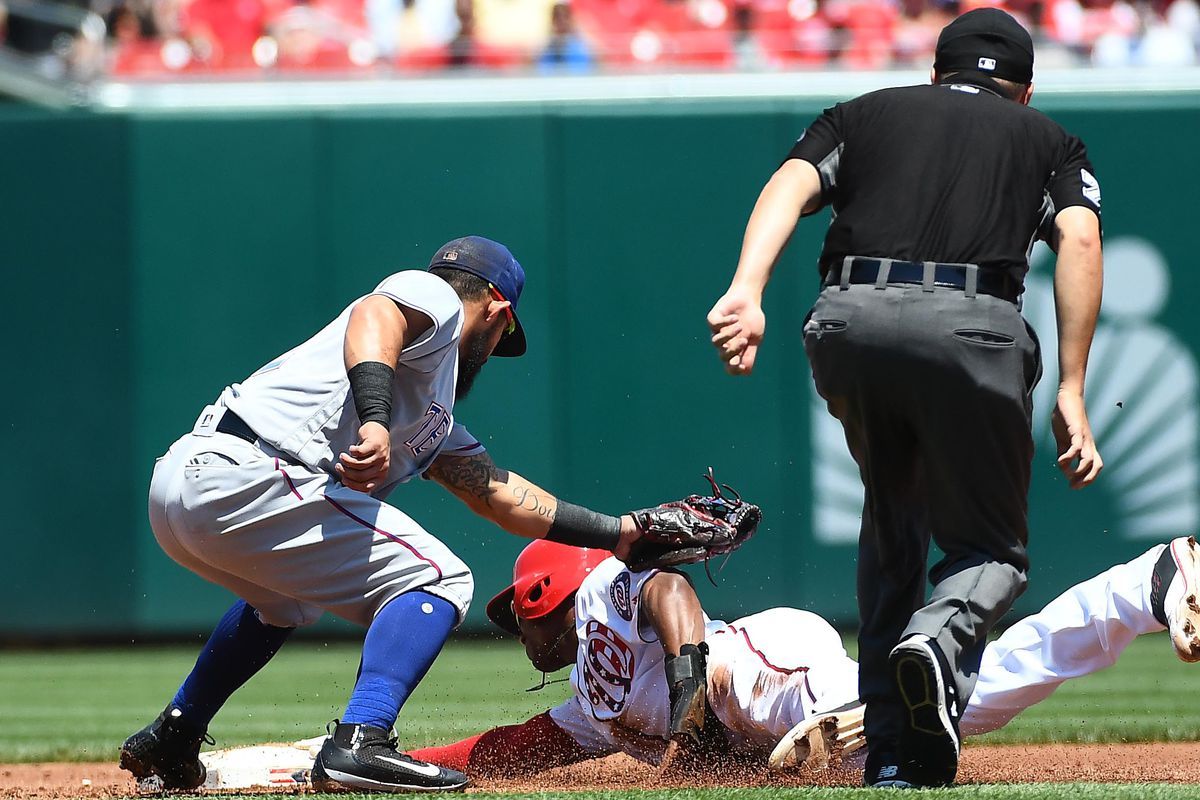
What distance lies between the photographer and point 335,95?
31.0ft

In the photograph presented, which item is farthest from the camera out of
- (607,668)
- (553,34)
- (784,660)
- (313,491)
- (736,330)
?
(553,34)

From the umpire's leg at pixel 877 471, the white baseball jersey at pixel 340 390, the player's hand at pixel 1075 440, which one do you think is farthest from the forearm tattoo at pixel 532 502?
the player's hand at pixel 1075 440

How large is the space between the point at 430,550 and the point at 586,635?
2.12 feet

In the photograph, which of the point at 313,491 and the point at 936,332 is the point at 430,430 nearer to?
the point at 313,491

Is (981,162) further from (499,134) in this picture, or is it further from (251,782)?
(499,134)

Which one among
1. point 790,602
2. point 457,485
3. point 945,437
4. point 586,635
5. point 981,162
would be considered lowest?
point 790,602

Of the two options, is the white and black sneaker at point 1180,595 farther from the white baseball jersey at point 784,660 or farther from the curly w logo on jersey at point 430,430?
the curly w logo on jersey at point 430,430

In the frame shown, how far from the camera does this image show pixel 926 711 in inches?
124

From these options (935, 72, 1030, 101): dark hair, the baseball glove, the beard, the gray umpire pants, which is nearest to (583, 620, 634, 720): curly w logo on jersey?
the baseball glove

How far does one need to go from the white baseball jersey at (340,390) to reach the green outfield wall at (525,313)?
5.25 m

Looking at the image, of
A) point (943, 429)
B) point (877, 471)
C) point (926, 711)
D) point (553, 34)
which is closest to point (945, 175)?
point (943, 429)

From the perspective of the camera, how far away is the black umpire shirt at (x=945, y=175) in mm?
3311

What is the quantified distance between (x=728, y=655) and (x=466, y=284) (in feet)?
3.83

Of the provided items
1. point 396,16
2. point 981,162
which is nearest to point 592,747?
point 981,162
